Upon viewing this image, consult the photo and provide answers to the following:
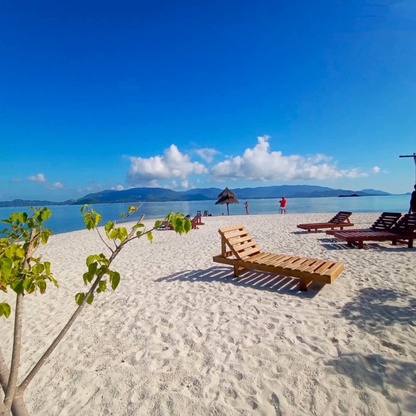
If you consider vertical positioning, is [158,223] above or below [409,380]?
above

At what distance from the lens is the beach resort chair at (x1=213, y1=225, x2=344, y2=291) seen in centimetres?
446

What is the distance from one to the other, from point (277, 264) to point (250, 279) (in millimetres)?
712

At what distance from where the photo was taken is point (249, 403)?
7.31 ft

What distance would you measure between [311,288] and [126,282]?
12.7ft

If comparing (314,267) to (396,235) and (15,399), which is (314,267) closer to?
(15,399)

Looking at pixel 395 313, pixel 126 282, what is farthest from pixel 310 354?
Answer: pixel 126 282

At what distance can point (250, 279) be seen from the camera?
5344 mm

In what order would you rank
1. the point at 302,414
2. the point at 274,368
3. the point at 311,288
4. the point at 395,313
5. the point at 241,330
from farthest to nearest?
1. the point at 311,288
2. the point at 395,313
3. the point at 241,330
4. the point at 274,368
5. the point at 302,414

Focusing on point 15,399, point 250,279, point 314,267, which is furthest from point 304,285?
point 15,399

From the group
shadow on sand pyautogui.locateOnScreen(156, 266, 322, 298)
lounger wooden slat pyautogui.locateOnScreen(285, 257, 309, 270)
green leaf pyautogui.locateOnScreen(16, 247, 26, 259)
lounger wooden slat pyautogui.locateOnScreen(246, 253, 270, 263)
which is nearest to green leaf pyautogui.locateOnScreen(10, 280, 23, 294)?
green leaf pyautogui.locateOnScreen(16, 247, 26, 259)

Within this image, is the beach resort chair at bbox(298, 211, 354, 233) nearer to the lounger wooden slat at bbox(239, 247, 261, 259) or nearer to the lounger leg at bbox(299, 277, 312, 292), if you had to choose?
the lounger wooden slat at bbox(239, 247, 261, 259)

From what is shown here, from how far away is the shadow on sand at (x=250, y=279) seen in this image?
184 inches

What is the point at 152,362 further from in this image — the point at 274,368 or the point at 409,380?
the point at 409,380

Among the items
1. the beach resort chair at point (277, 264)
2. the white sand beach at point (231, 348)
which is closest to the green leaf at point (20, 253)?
the white sand beach at point (231, 348)
